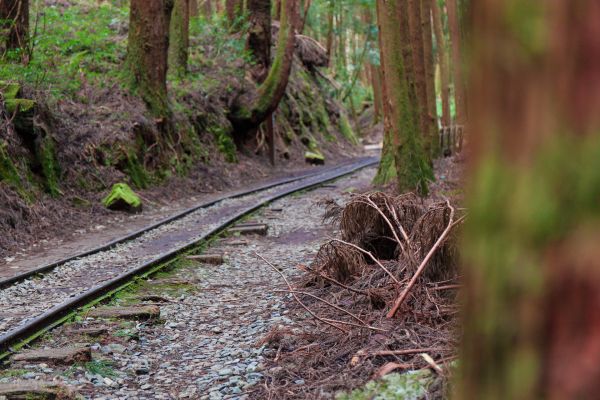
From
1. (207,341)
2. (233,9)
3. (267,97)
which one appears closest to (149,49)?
(267,97)

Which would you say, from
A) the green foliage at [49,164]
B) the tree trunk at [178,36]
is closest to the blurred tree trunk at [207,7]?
the tree trunk at [178,36]

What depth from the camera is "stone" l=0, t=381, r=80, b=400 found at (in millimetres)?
4062

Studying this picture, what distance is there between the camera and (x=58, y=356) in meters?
4.88

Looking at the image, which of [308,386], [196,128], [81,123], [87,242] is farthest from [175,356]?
[196,128]

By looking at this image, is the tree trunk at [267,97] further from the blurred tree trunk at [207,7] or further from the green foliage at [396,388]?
the green foliage at [396,388]

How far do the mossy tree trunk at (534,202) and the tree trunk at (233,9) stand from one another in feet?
80.5

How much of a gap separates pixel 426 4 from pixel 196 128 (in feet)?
24.3

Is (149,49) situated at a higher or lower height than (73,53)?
lower

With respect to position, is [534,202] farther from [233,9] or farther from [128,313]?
[233,9]

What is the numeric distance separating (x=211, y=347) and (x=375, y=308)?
1.33 metres

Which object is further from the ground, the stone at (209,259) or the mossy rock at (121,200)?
the mossy rock at (121,200)

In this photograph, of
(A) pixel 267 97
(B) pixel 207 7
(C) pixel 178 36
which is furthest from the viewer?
(B) pixel 207 7

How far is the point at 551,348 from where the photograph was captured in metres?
0.94

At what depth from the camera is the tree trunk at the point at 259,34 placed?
24.0 metres
